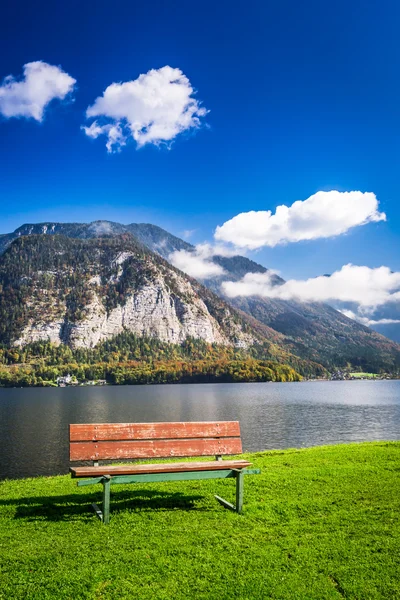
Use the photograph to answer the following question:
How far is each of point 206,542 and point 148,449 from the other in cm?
343

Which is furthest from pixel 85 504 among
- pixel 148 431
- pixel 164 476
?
pixel 164 476

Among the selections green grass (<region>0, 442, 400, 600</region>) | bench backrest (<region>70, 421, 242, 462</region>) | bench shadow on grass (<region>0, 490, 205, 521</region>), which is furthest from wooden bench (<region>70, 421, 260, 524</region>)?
green grass (<region>0, 442, 400, 600</region>)

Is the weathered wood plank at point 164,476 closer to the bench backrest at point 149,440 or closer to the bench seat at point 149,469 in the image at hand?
the bench seat at point 149,469

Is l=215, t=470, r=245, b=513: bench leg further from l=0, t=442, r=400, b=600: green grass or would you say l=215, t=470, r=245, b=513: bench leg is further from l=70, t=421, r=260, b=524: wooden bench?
l=0, t=442, r=400, b=600: green grass

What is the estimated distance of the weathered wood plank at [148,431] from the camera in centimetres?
1100

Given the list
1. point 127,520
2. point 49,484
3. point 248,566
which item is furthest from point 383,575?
A: point 49,484

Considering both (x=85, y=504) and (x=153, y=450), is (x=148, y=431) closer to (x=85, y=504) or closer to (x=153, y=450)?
(x=153, y=450)

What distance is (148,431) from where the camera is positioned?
1156 cm

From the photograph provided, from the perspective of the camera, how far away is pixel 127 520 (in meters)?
9.75

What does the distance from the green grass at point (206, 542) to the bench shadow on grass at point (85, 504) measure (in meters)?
0.03

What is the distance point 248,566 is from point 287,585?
2.67 feet

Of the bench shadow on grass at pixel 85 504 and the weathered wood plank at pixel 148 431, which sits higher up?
the weathered wood plank at pixel 148 431

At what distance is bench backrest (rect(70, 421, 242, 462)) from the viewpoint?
10945mm

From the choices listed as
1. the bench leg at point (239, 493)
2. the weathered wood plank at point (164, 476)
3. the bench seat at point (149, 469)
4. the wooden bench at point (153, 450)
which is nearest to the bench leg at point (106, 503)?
the wooden bench at point (153, 450)
